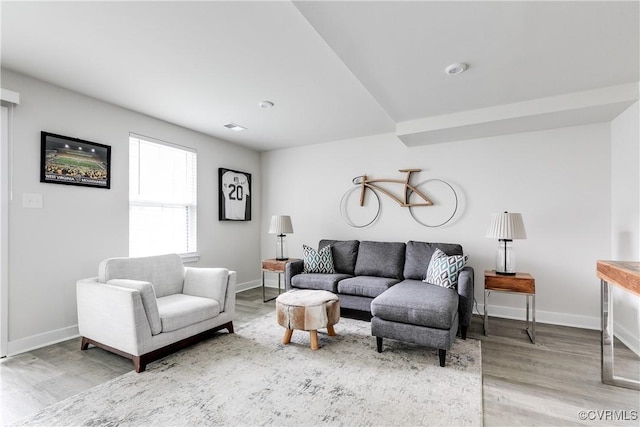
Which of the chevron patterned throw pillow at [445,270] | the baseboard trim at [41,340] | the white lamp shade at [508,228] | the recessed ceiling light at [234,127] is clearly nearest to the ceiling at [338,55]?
the recessed ceiling light at [234,127]

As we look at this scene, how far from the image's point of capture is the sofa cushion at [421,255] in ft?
11.9

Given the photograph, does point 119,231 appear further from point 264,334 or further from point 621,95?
point 621,95

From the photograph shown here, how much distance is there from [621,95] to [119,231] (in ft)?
16.9

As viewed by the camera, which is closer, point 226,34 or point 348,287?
point 226,34

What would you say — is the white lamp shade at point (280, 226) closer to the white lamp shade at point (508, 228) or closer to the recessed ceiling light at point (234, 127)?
the recessed ceiling light at point (234, 127)

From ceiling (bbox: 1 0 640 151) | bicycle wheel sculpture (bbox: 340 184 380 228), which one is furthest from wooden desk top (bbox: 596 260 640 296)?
bicycle wheel sculpture (bbox: 340 184 380 228)

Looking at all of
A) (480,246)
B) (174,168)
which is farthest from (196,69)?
(480,246)

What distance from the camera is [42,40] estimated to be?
219 cm

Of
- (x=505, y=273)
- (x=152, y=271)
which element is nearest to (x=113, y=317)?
(x=152, y=271)

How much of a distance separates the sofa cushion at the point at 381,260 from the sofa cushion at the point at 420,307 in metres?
0.91

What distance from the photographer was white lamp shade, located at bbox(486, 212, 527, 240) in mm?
3094

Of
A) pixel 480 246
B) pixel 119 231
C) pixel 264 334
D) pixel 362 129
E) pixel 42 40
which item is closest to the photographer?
pixel 42 40

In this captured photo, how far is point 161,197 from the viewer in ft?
12.9

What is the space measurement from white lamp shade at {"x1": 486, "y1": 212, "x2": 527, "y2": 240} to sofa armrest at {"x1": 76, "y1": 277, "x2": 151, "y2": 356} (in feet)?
11.0
